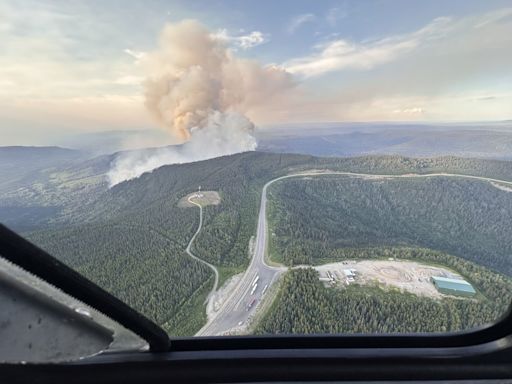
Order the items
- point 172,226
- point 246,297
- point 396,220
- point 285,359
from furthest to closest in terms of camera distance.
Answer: point 172,226 < point 396,220 < point 246,297 < point 285,359

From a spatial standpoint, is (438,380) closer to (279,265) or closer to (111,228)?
(279,265)

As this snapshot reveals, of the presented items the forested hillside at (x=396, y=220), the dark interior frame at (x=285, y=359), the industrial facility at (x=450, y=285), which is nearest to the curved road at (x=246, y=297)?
the dark interior frame at (x=285, y=359)

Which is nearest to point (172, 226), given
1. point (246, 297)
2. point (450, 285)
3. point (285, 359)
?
point (246, 297)

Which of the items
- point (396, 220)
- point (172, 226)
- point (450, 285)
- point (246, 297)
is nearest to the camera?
point (450, 285)

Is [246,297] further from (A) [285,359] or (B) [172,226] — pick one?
(B) [172,226]

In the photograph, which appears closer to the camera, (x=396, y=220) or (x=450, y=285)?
(x=450, y=285)

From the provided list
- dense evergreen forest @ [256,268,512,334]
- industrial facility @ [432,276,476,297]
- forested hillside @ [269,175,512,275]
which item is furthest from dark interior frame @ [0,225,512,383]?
industrial facility @ [432,276,476,297]

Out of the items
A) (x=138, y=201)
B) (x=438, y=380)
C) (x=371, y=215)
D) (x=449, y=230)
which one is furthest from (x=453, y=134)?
(x=138, y=201)

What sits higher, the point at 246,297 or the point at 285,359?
the point at 285,359

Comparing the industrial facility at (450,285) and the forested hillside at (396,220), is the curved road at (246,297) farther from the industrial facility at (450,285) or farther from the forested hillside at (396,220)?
the industrial facility at (450,285)
